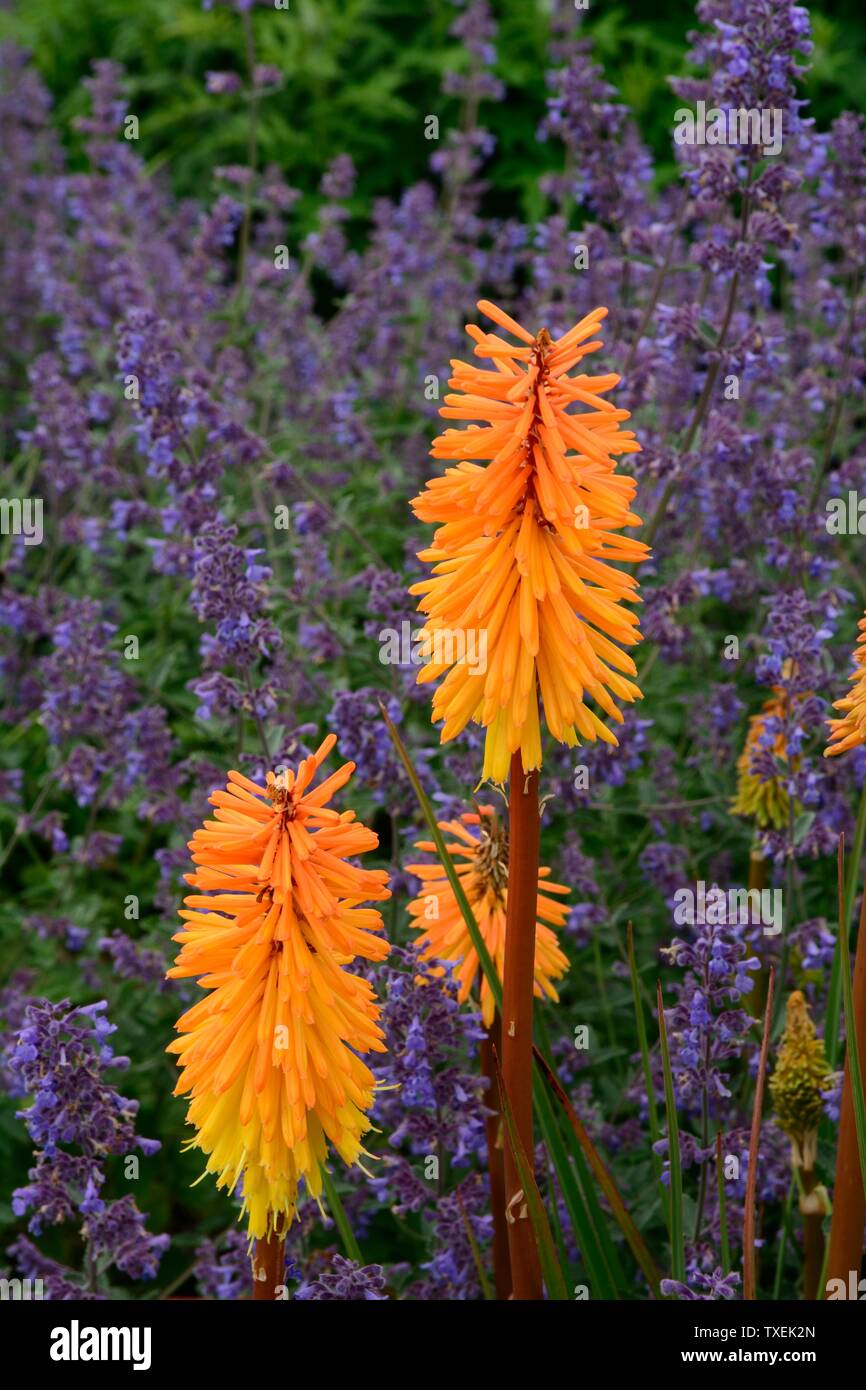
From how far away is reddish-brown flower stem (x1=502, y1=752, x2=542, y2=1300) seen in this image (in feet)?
7.50

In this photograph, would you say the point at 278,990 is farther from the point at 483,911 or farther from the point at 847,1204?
the point at 847,1204

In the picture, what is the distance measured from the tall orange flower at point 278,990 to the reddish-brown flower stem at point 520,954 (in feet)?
0.64

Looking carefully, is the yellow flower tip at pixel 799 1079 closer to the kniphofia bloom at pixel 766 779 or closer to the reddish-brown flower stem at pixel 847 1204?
the reddish-brown flower stem at pixel 847 1204

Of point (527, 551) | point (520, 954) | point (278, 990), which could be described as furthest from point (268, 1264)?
point (527, 551)

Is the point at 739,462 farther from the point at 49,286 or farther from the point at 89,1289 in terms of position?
the point at 49,286

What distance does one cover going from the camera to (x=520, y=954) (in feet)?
7.60

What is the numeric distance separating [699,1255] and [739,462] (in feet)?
8.38

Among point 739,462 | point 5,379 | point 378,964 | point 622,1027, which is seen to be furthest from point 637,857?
point 5,379

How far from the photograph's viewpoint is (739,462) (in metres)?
4.91

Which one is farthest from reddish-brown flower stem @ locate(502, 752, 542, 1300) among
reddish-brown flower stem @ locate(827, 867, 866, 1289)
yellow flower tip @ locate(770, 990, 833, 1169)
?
yellow flower tip @ locate(770, 990, 833, 1169)

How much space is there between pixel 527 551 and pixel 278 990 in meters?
0.71

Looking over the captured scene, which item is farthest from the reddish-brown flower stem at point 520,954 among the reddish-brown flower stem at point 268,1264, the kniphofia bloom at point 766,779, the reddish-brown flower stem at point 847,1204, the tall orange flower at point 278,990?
the kniphofia bloom at point 766,779

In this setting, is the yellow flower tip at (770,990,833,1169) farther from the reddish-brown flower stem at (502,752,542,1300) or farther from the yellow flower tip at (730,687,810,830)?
the yellow flower tip at (730,687,810,830)

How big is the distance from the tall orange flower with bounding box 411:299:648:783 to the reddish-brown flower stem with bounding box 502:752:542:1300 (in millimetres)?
59
